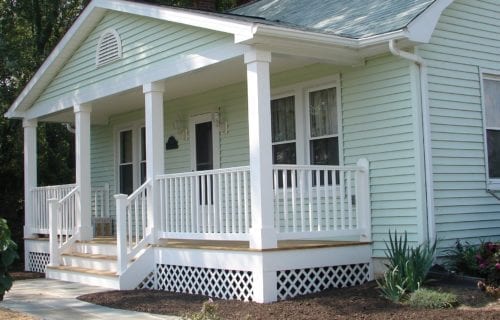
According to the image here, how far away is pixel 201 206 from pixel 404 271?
299 cm

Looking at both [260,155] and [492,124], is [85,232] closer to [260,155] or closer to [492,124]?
[260,155]

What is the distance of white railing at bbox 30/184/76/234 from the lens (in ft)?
44.7

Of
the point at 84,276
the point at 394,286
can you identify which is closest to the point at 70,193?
the point at 84,276

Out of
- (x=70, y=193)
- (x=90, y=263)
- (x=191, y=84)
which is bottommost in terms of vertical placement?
(x=90, y=263)

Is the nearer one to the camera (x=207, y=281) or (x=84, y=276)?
(x=207, y=281)

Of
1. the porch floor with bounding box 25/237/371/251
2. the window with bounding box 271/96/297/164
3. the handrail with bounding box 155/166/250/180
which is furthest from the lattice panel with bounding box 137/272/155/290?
the window with bounding box 271/96/297/164

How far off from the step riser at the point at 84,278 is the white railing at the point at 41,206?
64.5 inches

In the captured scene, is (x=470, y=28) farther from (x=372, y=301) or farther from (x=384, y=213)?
(x=372, y=301)

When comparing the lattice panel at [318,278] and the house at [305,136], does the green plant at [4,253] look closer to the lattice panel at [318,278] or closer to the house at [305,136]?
the house at [305,136]

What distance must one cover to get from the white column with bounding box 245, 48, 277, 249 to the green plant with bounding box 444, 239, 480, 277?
2.62m

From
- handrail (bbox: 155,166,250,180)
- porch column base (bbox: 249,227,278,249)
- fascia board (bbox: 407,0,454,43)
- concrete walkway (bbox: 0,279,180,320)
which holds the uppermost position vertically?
fascia board (bbox: 407,0,454,43)

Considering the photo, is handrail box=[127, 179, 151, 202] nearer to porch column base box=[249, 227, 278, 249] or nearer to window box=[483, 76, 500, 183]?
porch column base box=[249, 227, 278, 249]

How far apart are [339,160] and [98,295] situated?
413cm

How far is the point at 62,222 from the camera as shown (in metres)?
13.0
